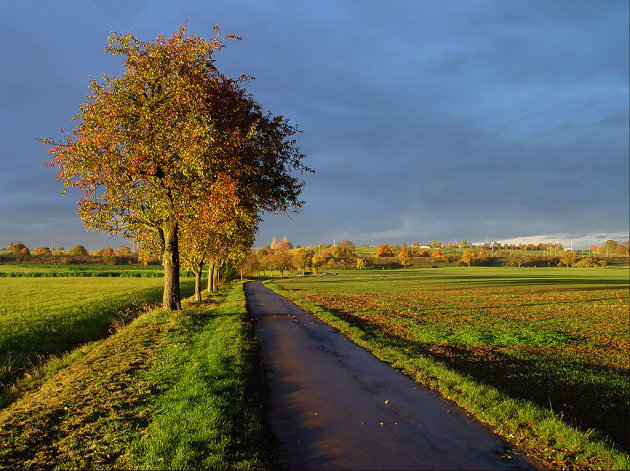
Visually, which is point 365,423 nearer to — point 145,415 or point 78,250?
point 145,415

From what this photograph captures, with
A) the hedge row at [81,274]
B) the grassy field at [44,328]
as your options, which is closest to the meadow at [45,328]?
the grassy field at [44,328]

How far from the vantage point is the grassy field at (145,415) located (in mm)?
5566

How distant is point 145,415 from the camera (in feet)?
23.5

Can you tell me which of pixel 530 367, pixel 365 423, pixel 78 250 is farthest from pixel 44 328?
pixel 78 250

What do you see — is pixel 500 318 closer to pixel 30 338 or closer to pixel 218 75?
pixel 218 75

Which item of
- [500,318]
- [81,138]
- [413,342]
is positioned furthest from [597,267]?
[81,138]

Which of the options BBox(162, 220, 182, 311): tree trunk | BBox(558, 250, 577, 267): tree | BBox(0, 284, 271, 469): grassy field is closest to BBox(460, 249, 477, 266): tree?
BBox(558, 250, 577, 267): tree

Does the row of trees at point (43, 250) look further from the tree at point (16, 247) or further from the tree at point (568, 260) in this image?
the tree at point (568, 260)

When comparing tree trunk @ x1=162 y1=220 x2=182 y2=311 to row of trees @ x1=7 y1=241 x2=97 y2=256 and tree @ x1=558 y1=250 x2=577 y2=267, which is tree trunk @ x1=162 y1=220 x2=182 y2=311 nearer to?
row of trees @ x1=7 y1=241 x2=97 y2=256

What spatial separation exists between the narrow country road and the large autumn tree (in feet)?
27.5

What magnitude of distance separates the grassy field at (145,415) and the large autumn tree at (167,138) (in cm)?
685

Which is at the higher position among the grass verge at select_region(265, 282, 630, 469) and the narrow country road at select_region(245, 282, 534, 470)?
the narrow country road at select_region(245, 282, 534, 470)

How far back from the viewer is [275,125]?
18000 millimetres

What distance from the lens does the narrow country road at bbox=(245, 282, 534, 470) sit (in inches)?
217
